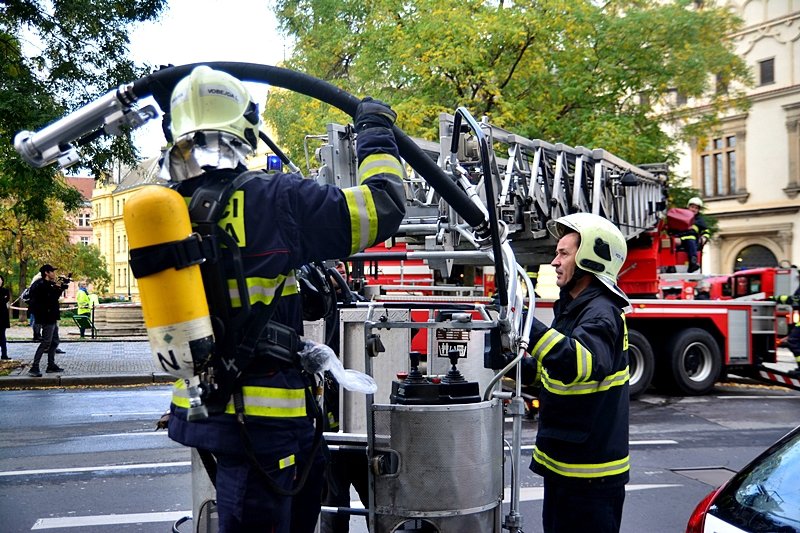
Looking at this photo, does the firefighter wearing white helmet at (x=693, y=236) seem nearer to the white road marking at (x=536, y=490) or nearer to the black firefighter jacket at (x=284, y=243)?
the white road marking at (x=536, y=490)

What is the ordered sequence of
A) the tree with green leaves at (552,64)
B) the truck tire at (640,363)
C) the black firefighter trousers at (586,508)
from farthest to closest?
the tree with green leaves at (552,64), the truck tire at (640,363), the black firefighter trousers at (586,508)

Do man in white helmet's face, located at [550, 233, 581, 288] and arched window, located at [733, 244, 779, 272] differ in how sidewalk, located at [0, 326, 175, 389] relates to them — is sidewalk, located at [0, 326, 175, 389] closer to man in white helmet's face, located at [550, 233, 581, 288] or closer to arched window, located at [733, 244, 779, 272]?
man in white helmet's face, located at [550, 233, 581, 288]

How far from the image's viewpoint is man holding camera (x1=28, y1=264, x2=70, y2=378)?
42.7 feet

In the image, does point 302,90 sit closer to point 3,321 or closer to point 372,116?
point 372,116

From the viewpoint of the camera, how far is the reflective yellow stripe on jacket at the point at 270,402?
2.56 metres

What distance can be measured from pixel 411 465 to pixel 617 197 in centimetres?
923

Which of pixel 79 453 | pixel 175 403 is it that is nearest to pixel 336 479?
pixel 175 403

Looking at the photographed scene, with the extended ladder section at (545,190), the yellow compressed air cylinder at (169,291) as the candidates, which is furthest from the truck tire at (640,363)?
the yellow compressed air cylinder at (169,291)

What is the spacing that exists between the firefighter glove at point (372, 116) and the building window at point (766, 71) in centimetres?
3333

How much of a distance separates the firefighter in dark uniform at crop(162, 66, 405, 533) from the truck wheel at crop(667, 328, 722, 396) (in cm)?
937

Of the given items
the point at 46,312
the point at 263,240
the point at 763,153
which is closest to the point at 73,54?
the point at 46,312

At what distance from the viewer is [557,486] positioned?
321 centimetres

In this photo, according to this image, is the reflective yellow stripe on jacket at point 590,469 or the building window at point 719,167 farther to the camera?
the building window at point 719,167

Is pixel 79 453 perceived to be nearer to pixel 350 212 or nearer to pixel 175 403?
pixel 175 403
